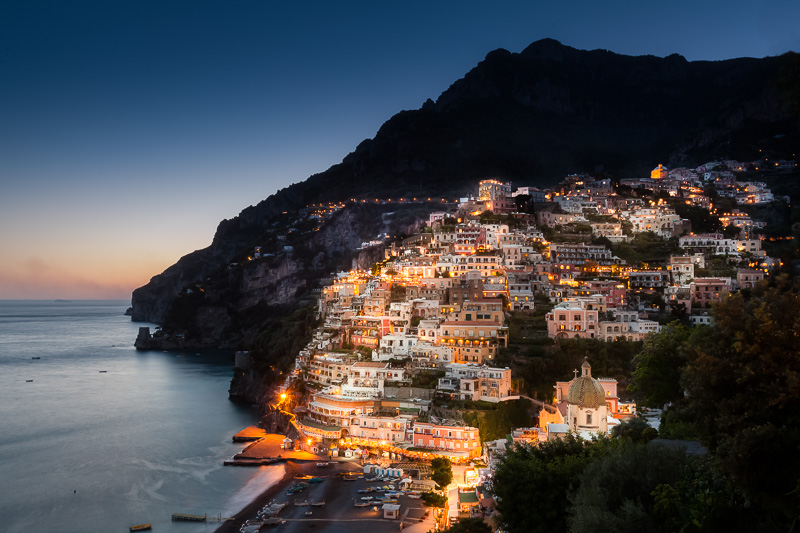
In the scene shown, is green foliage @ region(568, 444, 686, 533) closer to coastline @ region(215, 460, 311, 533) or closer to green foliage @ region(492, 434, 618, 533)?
green foliage @ region(492, 434, 618, 533)

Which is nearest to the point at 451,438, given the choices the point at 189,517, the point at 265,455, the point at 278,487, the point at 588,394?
the point at 278,487

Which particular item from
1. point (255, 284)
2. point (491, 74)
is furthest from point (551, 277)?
point (491, 74)

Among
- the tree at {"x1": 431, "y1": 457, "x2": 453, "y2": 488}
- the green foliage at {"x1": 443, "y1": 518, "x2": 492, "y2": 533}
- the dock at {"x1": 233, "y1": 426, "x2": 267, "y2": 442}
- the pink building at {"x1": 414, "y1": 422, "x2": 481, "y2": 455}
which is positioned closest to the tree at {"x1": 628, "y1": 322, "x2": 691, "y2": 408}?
the green foliage at {"x1": 443, "y1": 518, "x2": 492, "y2": 533}

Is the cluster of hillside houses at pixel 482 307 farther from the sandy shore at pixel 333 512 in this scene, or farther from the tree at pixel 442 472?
the sandy shore at pixel 333 512

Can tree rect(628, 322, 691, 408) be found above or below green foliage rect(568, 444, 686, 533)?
above

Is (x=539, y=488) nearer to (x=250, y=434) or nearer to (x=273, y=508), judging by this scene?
(x=273, y=508)

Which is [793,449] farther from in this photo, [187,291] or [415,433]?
[187,291]
